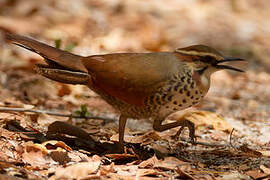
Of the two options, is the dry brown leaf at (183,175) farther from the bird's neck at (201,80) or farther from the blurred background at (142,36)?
the blurred background at (142,36)

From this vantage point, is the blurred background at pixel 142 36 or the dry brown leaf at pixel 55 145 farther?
the blurred background at pixel 142 36

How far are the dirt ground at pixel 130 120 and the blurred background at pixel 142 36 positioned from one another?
0.8 inches

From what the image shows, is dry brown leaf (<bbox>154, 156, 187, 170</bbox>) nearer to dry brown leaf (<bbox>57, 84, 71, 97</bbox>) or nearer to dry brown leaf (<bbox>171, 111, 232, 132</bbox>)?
dry brown leaf (<bbox>171, 111, 232, 132</bbox>)

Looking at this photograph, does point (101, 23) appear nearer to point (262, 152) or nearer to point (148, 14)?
point (148, 14)

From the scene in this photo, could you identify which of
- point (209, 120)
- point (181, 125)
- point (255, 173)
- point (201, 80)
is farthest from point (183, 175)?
point (209, 120)

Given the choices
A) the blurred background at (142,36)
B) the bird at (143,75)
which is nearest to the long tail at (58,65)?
the bird at (143,75)

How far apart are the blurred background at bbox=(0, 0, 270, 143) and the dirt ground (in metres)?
0.02

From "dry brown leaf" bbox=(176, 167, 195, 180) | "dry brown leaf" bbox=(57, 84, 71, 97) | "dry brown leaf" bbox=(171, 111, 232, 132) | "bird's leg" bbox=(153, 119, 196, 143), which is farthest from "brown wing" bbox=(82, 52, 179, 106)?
"dry brown leaf" bbox=(57, 84, 71, 97)

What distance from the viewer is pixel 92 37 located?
7.91 m

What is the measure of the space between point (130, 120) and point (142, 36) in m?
3.57

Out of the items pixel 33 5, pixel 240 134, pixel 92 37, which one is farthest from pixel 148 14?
pixel 240 134

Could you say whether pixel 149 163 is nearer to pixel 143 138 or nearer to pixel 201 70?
pixel 143 138

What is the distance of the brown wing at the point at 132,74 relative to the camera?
3.49 metres

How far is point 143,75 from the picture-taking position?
3500mm
